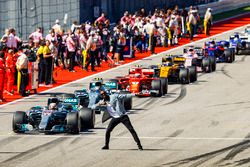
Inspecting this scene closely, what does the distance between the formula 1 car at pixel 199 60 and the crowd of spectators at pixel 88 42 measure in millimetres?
4388

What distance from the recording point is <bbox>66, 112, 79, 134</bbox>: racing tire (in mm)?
27641

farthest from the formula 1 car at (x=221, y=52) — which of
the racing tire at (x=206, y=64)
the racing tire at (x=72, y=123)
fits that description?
the racing tire at (x=72, y=123)

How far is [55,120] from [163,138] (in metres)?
3.31

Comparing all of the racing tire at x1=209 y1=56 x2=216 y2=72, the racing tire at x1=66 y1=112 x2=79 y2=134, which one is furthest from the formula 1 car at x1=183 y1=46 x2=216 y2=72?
the racing tire at x1=66 y1=112 x2=79 y2=134

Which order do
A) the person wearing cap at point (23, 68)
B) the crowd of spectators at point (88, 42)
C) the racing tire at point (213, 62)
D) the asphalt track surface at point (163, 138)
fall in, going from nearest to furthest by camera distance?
the asphalt track surface at point (163, 138), the person wearing cap at point (23, 68), the crowd of spectators at point (88, 42), the racing tire at point (213, 62)

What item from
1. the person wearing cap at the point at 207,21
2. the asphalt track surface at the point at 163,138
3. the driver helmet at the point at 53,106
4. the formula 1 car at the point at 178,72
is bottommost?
the asphalt track surface at the point at 163,138

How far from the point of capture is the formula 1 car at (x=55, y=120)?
27.8m

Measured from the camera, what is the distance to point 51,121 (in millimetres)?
28234

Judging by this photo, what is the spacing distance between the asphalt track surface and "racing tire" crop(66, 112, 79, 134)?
0.79ft

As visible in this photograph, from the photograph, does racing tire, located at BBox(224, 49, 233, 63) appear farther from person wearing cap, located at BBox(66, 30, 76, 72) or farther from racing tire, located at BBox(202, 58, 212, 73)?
person wearing cap, located at BBox(66, 30, 76, 72)

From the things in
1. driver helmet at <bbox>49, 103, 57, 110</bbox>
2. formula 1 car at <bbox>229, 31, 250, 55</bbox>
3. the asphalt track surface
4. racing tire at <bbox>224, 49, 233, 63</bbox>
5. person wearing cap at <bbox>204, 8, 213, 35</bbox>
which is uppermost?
person wearing cap at <bbox>204, 8, 213, 35</bbox>

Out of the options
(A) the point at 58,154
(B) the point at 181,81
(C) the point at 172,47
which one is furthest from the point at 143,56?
(A) the point at 58,154

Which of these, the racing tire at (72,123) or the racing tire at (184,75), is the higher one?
the racing tire at (184,75)

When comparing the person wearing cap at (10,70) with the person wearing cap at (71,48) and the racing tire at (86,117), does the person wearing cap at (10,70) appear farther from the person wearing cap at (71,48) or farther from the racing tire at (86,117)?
the racing tire at (86,117)
